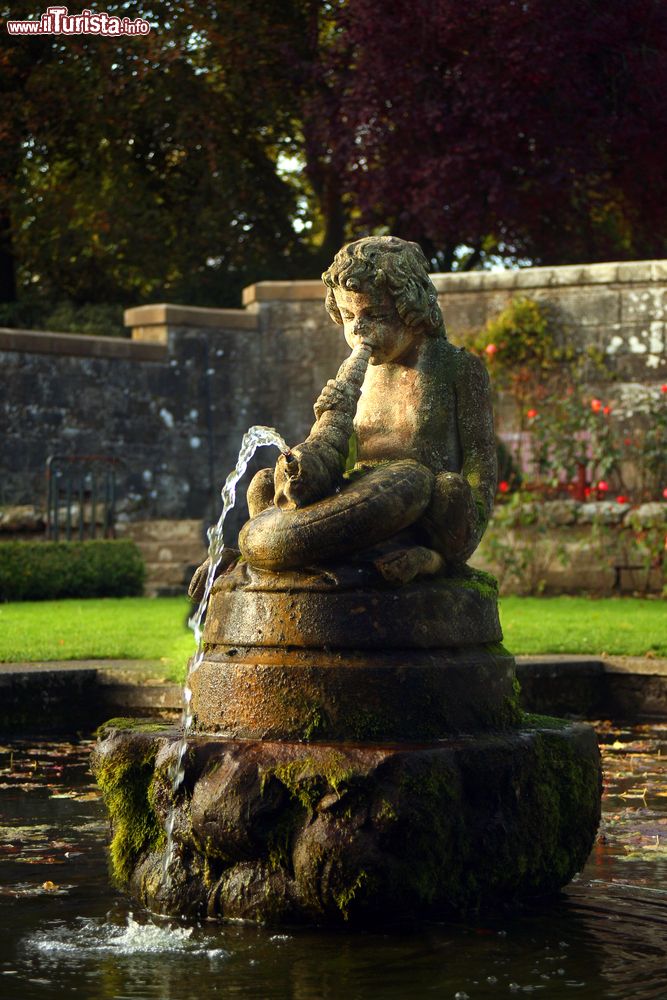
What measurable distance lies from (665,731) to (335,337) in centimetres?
974

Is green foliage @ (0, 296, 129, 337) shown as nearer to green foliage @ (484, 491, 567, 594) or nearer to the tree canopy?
the tree canopy

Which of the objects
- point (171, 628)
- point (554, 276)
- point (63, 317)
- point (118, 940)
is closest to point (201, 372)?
point (63, 317)

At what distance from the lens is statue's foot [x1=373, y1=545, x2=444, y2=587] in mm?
4723

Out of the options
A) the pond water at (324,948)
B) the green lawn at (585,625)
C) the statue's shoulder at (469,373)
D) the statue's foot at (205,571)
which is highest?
the statue's shoulder at (469,373)

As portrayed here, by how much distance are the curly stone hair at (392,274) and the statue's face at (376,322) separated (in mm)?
24

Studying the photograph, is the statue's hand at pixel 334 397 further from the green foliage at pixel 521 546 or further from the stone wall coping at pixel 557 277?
the stone wall coping at pixel 557 277

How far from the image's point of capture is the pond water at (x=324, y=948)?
3992 millimetres

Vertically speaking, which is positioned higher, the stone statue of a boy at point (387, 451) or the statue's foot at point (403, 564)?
the stone statue of a boy at point (387, 451)

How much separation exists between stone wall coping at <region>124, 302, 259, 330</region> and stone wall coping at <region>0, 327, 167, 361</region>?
0.99ft

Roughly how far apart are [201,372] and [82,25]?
3924 millimetres

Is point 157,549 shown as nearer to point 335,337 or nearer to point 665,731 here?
point 335,337

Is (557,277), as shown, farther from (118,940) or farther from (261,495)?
(118,940)

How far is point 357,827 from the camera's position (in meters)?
4.45

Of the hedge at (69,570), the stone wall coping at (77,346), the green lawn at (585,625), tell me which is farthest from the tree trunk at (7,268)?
the green lawn at (585,625)
